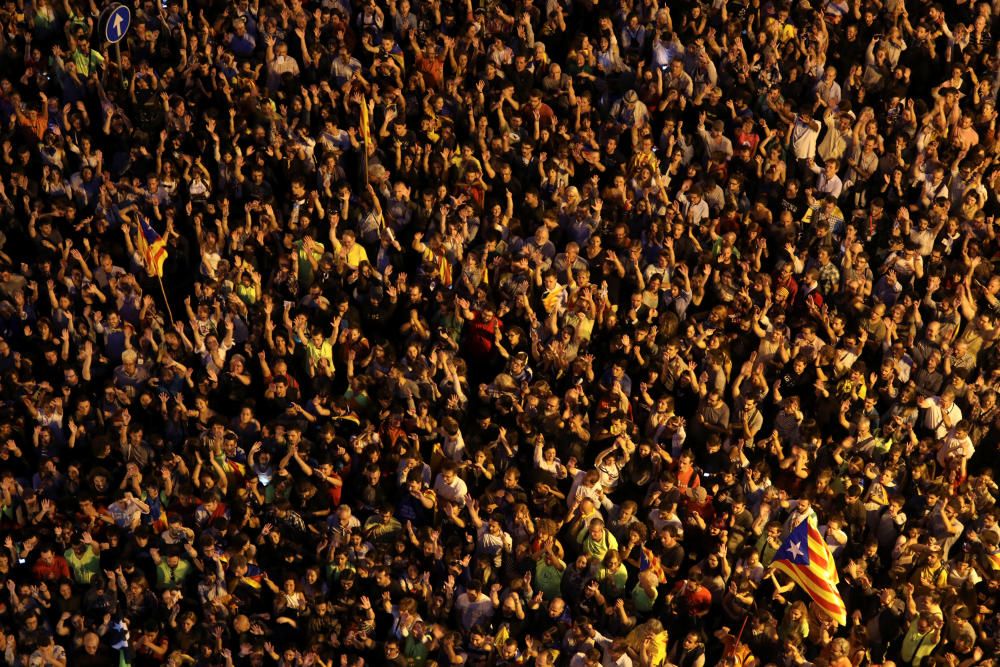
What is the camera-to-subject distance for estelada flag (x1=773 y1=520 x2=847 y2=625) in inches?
703

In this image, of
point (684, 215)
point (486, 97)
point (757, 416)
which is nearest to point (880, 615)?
point (757, 416)

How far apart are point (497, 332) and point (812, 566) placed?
459 cm

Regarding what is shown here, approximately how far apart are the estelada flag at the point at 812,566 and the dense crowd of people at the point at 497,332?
0.69 ft

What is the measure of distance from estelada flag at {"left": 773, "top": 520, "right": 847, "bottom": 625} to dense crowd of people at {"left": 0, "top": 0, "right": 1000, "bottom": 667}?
0.21 metres

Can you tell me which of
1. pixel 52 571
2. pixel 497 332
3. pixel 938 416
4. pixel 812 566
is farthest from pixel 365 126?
pixel 812 566

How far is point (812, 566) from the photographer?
1797 centimetres

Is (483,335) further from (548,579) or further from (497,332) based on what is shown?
(548,579)

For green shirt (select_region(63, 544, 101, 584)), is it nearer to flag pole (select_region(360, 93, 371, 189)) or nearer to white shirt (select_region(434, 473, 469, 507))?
white shirt (select_region(434, 473, 469, 507))

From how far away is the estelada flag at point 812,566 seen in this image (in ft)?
58.6

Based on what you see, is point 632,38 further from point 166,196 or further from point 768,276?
point 166,196

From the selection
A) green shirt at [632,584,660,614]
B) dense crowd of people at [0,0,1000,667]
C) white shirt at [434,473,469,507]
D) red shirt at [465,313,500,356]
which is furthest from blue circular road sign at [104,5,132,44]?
green shirt at [632,584,660,614]

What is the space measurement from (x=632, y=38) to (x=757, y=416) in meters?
6.40

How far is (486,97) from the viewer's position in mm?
23250

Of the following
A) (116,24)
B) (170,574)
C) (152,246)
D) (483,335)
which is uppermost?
(116,24)
